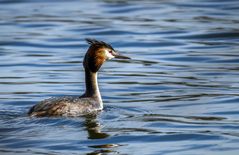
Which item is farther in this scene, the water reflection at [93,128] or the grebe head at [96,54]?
the grebe head at [96,54]

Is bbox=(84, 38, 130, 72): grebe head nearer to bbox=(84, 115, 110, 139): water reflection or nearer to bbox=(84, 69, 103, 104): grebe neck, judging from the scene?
bbox=(84, 69, 103, 104): grebe neck

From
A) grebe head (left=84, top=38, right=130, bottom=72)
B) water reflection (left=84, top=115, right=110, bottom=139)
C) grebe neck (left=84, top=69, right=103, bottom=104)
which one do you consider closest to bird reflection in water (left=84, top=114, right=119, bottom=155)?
water reflection (left=84, top=115, right=110, bottom=139)

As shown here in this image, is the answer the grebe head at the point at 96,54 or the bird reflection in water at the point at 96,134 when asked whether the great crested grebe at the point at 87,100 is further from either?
the bird reflection in water at the point at 96,134

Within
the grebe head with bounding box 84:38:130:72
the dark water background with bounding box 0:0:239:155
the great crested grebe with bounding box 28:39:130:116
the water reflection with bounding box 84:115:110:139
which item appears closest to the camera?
the dark water background with bounding box 0:0:239:155

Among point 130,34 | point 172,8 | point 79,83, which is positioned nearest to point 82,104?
point 79,83

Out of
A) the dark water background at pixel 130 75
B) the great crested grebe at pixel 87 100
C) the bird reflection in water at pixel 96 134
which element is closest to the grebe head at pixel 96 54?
the great crested grebe at pixel 87 100

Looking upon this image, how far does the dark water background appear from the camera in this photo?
1092 centimetres

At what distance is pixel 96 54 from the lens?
42.0ft

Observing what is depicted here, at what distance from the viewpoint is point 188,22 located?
75.9 feet

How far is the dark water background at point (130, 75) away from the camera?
10.9 metres

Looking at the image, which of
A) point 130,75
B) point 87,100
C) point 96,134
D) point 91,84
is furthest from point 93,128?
point 130,75

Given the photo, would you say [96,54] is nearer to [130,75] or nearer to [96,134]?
[96,134]

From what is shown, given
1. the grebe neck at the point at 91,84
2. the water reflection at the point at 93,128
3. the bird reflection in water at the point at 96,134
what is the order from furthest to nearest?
1. the grebe neck at the point at 91,84
2. the water reflection at the point at 93,128
3. the bird reflection in water at the point at 96,134

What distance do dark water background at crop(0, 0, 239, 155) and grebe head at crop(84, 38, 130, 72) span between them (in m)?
0.63
